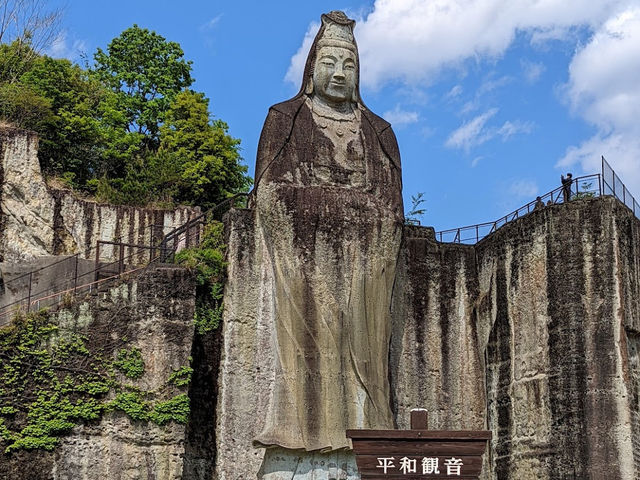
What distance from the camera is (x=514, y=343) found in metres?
17.9

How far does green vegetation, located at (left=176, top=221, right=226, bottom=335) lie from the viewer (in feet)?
55.7

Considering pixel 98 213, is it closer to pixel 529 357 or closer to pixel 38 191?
pixel 38 191

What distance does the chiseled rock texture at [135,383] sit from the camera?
50.7 ft

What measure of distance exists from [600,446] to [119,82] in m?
15.6

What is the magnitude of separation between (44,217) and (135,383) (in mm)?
5661

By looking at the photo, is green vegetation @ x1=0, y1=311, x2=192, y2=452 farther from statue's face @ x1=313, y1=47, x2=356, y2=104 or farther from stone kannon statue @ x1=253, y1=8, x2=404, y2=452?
statue's face @ x1=313, y1=47, x2=356, y2=104

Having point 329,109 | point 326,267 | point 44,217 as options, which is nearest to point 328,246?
point 326,267

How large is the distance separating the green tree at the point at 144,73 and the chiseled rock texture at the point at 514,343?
998 cm

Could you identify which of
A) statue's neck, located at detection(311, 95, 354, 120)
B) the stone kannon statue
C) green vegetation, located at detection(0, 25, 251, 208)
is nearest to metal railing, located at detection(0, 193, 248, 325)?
the stone kannon statue

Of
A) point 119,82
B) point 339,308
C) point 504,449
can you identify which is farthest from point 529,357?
point 119,82

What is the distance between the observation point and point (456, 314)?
61.1 feet

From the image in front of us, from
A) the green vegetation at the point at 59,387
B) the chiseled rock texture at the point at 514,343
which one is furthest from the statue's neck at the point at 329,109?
the green vegetation at the point at 59,387

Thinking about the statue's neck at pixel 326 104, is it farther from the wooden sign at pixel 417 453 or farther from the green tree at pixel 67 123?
the wooden sign at pixel 417 453

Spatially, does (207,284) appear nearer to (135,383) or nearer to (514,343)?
(135,383)
